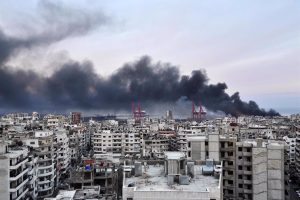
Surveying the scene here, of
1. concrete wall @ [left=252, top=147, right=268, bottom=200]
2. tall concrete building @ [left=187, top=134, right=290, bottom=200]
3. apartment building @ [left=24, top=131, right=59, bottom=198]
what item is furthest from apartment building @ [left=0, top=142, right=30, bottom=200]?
concrete wall @ [left=252, top=147, right=268, bottom=200]

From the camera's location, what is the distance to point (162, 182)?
20.0m

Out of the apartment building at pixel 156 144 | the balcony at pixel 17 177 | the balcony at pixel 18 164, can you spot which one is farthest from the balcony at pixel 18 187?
the apartment building at pixel 156 144

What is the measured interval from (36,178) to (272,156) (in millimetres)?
25694

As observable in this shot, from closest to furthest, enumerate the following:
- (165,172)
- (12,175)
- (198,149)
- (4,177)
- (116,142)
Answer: (165,172) → (4,177) → (12,175) → (198,149) → (116,142)

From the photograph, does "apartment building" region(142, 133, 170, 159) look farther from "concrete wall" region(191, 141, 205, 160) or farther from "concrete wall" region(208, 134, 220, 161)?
"concrete wall" region(208, 134, 220, 161)

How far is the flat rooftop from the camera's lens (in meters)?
18.7

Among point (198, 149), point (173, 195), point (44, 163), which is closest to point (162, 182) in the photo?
point (173, 195)

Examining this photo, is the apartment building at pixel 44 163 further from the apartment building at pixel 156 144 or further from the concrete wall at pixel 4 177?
the apartment building at pixel 156 144

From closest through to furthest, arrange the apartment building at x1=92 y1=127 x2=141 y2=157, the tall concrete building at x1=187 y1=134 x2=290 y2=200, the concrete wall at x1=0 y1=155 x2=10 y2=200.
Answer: the concrete wall at x1=0 y1=155 x2=10 y2=200, the tall concrete building at x1=187 y1=134 x2=290 y2=200, the apartment building at x1=92 y1=127 x2=141 y2=157

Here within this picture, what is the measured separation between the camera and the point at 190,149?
3509 centimetres

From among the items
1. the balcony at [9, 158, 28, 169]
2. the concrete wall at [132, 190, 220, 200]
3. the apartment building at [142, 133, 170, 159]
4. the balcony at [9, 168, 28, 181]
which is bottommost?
the apartment building at [142, 133, 170, 159]

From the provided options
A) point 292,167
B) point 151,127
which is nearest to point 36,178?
point 292,167

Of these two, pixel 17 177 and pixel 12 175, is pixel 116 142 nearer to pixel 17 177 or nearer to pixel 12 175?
pixel 17 177

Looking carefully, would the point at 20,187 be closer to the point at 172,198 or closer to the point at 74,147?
the point at 172,198
